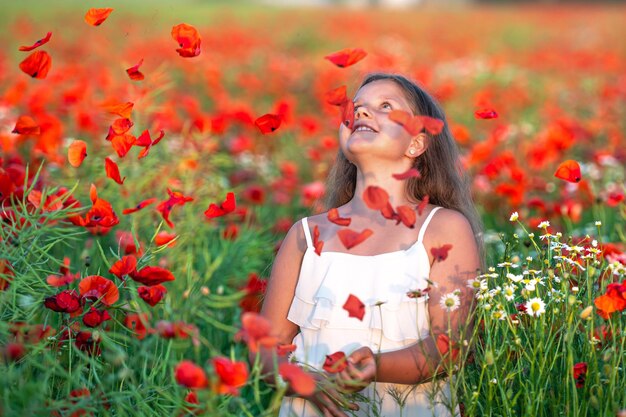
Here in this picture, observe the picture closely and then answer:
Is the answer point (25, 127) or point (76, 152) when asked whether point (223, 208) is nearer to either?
point (76, 152)

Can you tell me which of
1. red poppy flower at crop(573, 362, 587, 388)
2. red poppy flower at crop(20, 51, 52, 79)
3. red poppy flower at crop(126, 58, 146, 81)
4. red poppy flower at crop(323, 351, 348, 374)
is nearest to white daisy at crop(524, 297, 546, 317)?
red poppy flower at crop(573, 362, 587, 388)

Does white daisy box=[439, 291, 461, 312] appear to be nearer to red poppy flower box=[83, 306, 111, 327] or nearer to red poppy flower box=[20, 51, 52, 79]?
red poppy flower box=[83, 306, 111, 327]

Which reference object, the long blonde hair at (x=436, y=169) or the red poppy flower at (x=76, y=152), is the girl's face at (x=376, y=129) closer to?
the long blonde hair at (x=436, y=169)

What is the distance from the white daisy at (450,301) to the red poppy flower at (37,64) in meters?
1.02

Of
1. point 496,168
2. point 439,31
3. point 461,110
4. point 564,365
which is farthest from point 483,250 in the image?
point 439,31

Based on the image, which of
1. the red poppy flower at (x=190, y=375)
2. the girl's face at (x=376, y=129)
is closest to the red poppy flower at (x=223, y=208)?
the girl's face at (x=376, y=129)

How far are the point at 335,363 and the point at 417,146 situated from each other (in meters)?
0.71

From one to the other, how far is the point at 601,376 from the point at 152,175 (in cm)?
184

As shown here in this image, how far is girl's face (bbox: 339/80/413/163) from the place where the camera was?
1857 mm

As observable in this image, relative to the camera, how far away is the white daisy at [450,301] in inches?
59.6

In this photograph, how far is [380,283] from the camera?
1793mm

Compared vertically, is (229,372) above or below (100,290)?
above

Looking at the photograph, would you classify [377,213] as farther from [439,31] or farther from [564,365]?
[439,31]

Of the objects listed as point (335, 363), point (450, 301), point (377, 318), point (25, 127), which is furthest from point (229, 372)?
point (25, 127)
